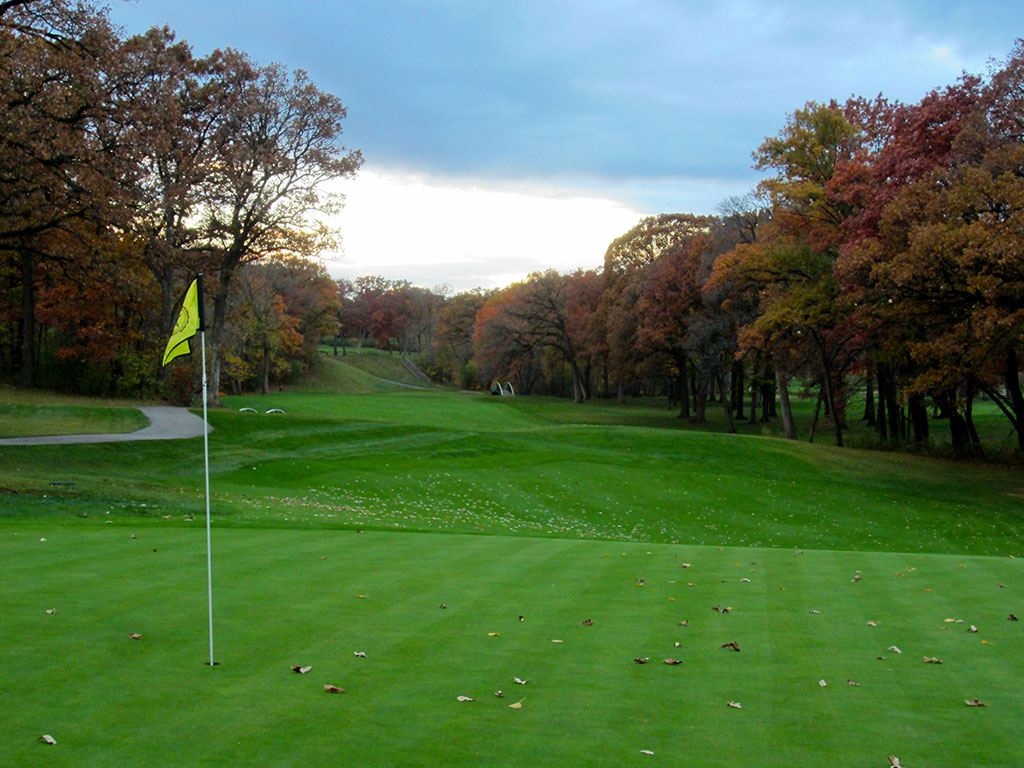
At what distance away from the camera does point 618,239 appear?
63812 mm

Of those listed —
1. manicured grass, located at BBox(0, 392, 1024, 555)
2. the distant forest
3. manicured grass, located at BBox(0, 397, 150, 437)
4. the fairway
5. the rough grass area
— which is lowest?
manicured grass, located at BBox(0, 392, 1024, 555)

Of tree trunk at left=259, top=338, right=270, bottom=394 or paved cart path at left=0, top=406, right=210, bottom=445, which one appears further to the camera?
tree trunk at left=259, top=338, right=270, bottom=394

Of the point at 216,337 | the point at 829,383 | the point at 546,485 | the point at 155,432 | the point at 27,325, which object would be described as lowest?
the point at 546,485

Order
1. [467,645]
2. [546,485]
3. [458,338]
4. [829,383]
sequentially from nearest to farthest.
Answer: [467,645] < [546,485] < [829,383] < [458,338]

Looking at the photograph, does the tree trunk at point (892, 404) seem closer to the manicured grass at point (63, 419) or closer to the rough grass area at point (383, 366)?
the manicured grass at point (63, 419)

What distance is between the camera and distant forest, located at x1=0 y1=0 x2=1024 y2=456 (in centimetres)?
2128

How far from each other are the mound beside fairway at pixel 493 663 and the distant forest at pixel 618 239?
1490cm

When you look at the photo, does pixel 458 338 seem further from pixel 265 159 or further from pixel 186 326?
pixel 186 326

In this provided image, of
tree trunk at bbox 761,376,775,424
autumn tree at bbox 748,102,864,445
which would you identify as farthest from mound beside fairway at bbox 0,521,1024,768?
tree trunk at bbox 761,376,775,424

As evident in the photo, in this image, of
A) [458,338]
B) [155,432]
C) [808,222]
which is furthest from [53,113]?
[458,338]

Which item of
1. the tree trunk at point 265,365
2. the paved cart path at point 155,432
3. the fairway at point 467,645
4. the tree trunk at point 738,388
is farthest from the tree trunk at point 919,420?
the tree trunk at point 265,365

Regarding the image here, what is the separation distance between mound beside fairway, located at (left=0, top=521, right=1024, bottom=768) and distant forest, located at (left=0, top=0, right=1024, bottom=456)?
1490cm

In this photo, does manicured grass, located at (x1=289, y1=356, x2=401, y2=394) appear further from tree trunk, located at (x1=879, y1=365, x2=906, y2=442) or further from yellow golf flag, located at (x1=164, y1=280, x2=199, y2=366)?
yellow golf flag, located at (x1=164, y1=280, x2=199, y2=366)

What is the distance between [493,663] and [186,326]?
3491 millimetres
